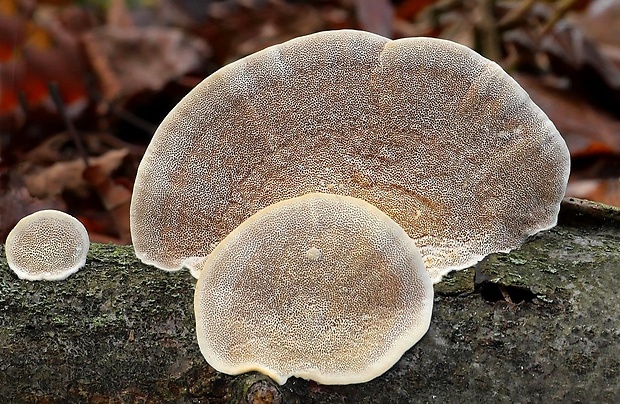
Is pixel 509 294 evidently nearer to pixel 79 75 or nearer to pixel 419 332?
pixel 419 332

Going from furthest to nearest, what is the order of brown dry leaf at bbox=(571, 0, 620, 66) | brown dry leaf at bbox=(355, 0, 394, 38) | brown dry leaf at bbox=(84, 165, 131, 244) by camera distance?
A: brown dry leaf at bbox=(571, 0, 620, 66) < brown dry leaf at bbox=(355, 0, 394, 38) < brown dry leaf at bbox=(84, 165, 131, 244)

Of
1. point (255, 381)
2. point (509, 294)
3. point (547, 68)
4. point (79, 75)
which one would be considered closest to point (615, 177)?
point (547, 68)

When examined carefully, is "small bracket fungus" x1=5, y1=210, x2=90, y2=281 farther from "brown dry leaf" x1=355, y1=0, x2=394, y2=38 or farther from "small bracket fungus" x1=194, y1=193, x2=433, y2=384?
"brown dry leaf" x1=355, y1=0, x2=394, y2=38

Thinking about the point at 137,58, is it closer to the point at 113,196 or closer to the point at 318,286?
the point at 113,196

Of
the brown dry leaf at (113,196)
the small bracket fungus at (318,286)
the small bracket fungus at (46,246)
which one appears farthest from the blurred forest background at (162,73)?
the small bracket fungus at (318,286)

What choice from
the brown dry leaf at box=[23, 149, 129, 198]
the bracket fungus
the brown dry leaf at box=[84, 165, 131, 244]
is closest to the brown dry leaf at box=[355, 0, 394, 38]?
the brown dry leaf at box=[23, 149, 129, 198]

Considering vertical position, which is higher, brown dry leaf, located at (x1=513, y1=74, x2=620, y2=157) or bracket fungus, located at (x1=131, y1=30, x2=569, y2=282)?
bracket fungus, located at (x1=131, y1=30, x2=569, y2=282)

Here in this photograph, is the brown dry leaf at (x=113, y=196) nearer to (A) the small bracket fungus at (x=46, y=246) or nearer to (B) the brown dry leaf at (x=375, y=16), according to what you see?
(A) the small bracket fungus at (x=46, y=246)

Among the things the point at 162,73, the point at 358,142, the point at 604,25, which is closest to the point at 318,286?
the point at 358,142
